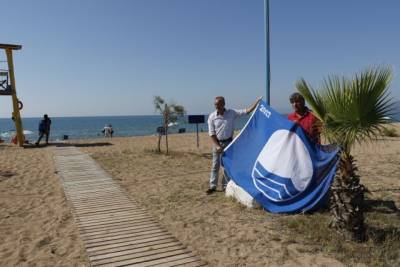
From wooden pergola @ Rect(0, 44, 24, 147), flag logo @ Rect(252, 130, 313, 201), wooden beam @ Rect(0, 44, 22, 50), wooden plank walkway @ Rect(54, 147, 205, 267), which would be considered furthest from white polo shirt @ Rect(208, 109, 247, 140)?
wooden beam @ Rect(0, 44, 22, 50)


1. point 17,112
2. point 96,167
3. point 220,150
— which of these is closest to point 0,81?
point 17,112

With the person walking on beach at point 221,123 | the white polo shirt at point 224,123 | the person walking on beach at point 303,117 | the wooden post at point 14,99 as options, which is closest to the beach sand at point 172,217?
the person walking on beach at point 303,117

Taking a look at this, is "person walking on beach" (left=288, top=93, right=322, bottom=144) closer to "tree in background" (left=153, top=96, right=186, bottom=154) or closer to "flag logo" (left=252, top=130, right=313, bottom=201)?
"flag logo" (left=252, top=130, right=313, bottom=201)

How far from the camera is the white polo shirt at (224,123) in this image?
292 inches

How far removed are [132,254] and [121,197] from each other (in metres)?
3.24

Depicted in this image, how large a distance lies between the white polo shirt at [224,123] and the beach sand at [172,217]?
138cm

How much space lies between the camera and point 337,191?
484 cm

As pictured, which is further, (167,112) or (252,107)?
(167,112)

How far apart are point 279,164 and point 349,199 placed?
1671 millimetres

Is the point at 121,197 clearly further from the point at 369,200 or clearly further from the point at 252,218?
the point at 369,200

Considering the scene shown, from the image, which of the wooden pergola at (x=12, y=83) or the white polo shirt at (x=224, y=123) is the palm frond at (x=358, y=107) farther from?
the wooden pergola at (x=12, y=83)

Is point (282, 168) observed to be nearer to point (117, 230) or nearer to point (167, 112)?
point (117, 230)

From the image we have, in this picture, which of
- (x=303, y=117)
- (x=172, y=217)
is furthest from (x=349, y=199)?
(x=172, y=217)

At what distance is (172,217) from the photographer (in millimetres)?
6289
